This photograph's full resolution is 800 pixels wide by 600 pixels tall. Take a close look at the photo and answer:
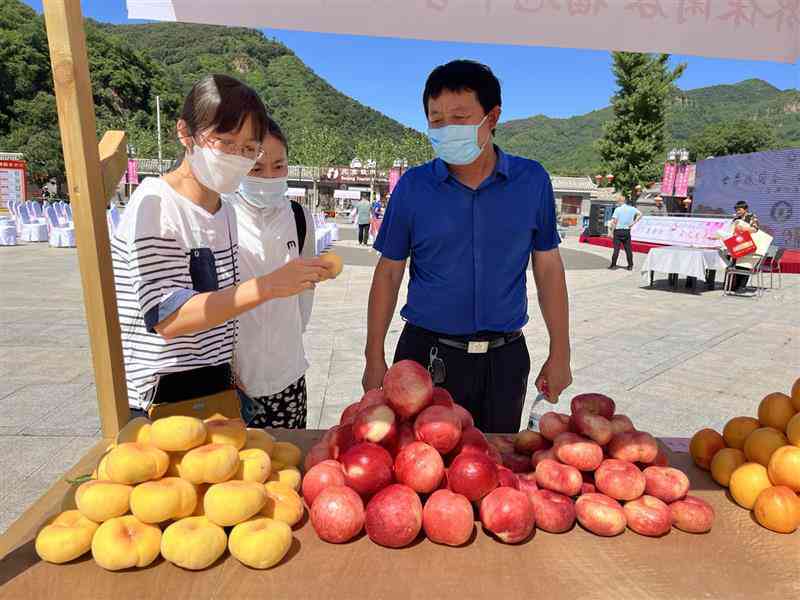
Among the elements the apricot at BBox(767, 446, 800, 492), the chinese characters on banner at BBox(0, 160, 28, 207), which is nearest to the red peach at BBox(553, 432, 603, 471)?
the apricot at BBox(767, 446, 800, 492)

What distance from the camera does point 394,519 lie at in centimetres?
115

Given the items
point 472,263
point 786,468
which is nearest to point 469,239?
point 472,263

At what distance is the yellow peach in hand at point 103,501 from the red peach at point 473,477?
72 cm

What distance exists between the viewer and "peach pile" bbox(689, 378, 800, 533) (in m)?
1.30

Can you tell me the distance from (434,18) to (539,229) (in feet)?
3.04

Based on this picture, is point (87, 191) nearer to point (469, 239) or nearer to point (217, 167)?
point (217, 167)

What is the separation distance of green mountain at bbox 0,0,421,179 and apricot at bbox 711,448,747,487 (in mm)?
1942

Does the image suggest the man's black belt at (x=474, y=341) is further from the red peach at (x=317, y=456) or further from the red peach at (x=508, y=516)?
the red peach at (x=508, y=516)

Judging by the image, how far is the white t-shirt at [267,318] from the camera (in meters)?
1.99

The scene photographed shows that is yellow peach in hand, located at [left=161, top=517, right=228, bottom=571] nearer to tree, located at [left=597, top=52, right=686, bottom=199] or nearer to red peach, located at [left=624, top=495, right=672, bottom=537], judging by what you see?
red peach, located at [left=624, top=495, right=672, bottom=537]

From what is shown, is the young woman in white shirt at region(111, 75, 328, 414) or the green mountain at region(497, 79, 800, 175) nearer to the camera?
the young woman in white shirt at region(111, 75, 328, 414)

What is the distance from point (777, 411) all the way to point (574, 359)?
177 inches

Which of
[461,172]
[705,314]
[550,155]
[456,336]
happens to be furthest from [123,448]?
[550,155]

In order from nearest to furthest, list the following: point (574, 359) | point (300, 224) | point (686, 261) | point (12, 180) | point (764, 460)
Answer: point (764, 460), point (300, 224), point (574, 359), point (686, 261), point (12, 180)
